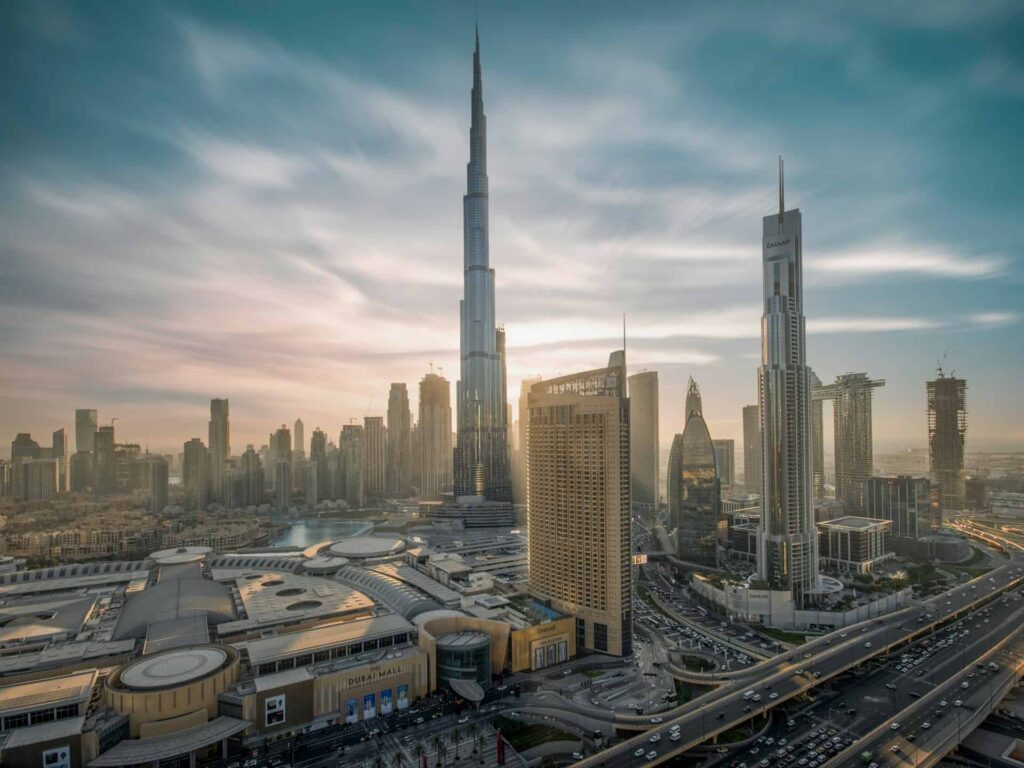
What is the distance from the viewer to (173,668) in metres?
34.9

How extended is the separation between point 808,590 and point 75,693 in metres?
60.4

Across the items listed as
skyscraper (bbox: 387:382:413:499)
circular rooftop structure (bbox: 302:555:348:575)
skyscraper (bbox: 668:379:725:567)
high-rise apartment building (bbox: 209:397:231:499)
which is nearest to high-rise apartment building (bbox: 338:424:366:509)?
skyscraper (bbox: 387:382:413:499)

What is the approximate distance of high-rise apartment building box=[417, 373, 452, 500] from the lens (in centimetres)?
15912

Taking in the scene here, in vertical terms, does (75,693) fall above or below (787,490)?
below

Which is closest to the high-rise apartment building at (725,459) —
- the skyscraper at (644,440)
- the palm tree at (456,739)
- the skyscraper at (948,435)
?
the skyscraper at (644,440)

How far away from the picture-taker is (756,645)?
47.4 metres

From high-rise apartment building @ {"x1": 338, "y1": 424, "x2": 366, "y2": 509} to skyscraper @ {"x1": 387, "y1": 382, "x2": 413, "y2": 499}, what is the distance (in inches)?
376

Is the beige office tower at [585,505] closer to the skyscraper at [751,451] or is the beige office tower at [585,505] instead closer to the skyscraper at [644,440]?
the skyscraper at [644,440]

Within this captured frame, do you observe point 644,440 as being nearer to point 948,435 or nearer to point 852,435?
point 852,435

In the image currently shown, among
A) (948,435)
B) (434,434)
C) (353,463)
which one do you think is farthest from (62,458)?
(948,435)

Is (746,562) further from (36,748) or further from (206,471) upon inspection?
(206,471)

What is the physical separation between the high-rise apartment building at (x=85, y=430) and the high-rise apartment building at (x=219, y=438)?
25146 millimetres

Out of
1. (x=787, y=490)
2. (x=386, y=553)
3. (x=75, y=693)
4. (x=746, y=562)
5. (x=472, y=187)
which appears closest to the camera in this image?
(x=75, y=693)

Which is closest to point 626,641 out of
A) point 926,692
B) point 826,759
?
point 826,759
